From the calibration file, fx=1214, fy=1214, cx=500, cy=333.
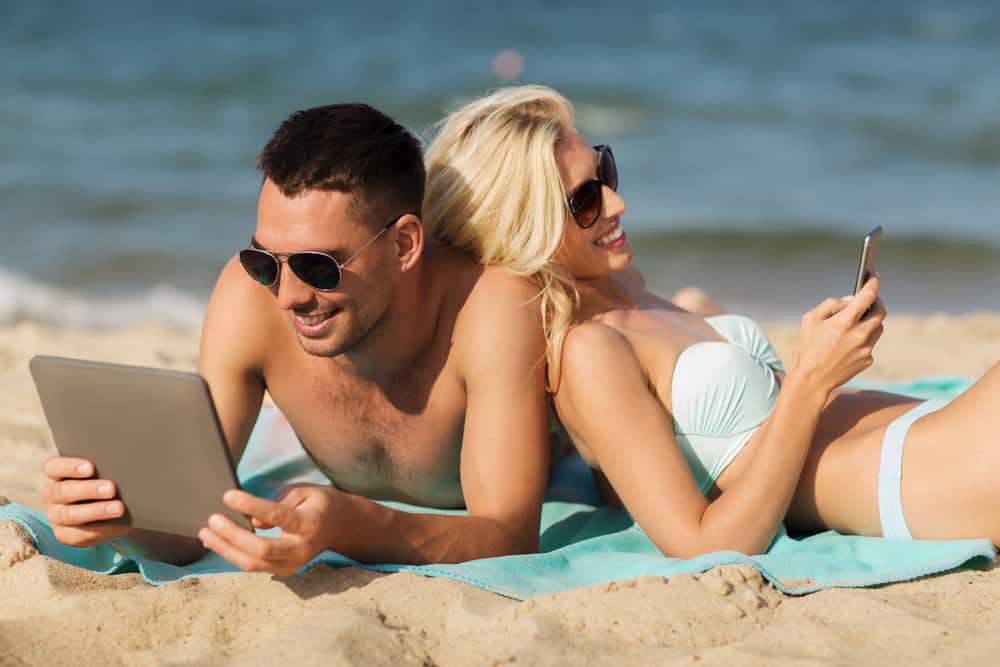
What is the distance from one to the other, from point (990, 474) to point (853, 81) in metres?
13.1

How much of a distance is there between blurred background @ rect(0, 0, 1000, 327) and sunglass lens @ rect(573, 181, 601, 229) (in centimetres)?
74

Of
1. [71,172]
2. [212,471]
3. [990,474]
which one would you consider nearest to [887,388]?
[990,474]

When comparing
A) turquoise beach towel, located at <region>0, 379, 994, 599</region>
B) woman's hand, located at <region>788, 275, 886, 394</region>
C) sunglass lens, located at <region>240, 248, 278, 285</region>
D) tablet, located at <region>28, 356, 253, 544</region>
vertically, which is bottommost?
turquoise beach towel, located at <region>0, 379, 994, 599</region>

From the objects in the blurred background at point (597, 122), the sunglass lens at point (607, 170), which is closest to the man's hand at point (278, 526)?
the sunglass lens at point (607, 170)

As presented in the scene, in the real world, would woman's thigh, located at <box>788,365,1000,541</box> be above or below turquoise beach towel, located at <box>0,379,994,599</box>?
above

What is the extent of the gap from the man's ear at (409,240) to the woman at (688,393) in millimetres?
248

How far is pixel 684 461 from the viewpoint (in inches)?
136

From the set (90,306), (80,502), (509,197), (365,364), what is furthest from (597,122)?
(80,502)

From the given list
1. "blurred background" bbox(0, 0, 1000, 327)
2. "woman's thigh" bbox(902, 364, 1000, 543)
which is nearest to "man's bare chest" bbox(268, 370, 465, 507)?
"blurred background" bbox(0, 0, 1000, 327)

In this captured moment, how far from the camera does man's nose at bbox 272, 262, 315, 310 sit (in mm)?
3299

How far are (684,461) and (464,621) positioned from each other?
84 centimetres

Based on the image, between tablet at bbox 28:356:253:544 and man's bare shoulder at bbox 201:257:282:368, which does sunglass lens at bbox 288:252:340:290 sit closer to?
Answer: man's bare shoulder at bbox 201:257:282:368

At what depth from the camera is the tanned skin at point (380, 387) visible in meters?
3.13

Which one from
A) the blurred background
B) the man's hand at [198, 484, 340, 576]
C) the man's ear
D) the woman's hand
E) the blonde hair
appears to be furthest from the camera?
the blurred background
